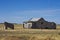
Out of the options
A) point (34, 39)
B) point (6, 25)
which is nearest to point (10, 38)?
point (34, 39)

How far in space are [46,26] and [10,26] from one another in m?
14.5

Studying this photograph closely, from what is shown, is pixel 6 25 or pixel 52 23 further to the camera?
pixel 52 23

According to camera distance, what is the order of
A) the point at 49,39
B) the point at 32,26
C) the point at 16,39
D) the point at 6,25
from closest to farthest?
the point at 16,39 → the point at 49,39 → the point at 6,25 → the point at 32,26

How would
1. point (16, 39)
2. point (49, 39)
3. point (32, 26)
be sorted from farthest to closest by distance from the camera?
point (32, 26) → point (49, 39) → point (16, 39)

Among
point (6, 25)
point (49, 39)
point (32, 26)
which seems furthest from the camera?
point (32, 26)

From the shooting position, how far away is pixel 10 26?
2963 inches

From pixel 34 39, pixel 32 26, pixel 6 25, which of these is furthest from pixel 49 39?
pixel 32 26

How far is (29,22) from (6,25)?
12310 millimetres

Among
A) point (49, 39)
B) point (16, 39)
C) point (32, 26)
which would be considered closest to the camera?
point (16, 39)

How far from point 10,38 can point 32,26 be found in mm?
50559

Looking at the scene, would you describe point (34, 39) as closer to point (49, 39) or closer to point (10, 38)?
point (49, 39)

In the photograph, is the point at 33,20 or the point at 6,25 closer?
the point at 6,25

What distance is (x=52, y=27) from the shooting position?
8419cm

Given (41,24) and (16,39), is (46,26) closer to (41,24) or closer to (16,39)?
(41,24)
